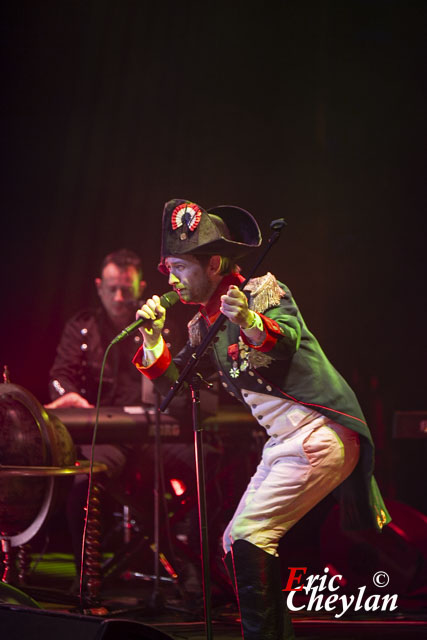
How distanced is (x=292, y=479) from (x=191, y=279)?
37.3 inches

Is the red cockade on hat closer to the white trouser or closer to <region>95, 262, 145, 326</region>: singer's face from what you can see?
the white trouser

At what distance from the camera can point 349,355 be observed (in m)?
6.30

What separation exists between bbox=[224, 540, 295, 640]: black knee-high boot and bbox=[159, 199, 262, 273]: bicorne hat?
121 centimetres

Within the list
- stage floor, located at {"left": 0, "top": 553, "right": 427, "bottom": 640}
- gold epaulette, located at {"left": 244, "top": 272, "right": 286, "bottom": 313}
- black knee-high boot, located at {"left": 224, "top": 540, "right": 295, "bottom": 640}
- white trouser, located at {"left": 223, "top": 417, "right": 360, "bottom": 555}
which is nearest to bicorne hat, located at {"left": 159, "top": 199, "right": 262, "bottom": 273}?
gold epaulette, located at {"left": 244, "top": 272, "right": 286, "bottom": 313}

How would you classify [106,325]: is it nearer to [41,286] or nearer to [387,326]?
[41,286]

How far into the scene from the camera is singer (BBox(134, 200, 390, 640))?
2.74m

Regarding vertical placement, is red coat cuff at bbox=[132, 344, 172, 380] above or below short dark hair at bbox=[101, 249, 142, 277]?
below

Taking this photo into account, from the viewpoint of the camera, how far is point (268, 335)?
2.72 m

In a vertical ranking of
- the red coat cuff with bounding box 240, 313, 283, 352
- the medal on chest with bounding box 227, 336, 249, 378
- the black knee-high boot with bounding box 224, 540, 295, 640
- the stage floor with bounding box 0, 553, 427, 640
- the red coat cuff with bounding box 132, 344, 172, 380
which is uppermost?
the red coat cuff with bounding box 240, 313, 283, 352

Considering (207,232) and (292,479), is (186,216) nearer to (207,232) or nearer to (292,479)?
(207,232)

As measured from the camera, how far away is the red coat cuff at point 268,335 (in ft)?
8.95

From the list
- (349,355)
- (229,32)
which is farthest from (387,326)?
(229,32)

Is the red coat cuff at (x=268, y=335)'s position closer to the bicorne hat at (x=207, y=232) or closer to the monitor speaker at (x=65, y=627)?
the bicorne hat at (x=207, y=232)

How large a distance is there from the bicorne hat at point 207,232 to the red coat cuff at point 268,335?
486mm
